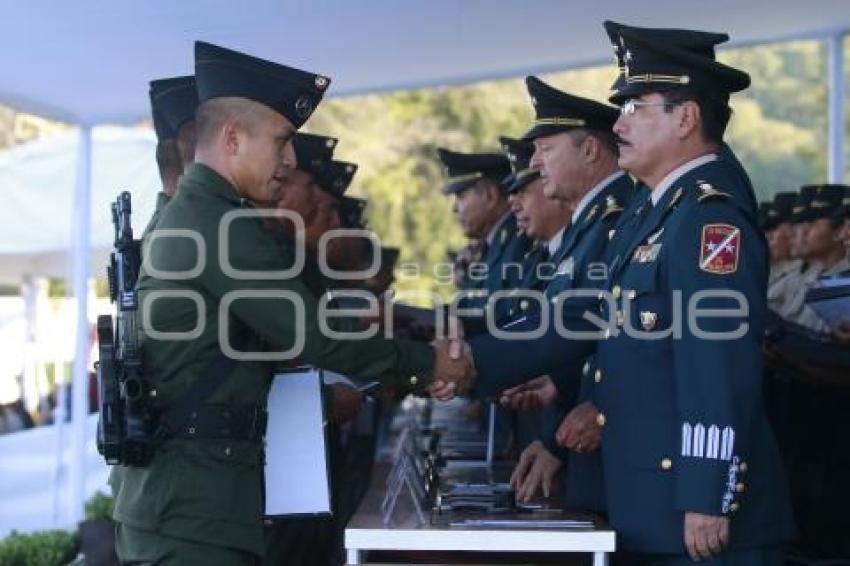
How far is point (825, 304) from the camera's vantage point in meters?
4.79

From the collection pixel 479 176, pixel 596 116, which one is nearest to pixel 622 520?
pixel 596 116

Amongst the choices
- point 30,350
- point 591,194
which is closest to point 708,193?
point 591,194

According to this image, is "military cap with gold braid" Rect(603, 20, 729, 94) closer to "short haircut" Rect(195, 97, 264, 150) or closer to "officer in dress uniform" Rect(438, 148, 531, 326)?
"short haircut" Rect(195, 97, 264, 150)

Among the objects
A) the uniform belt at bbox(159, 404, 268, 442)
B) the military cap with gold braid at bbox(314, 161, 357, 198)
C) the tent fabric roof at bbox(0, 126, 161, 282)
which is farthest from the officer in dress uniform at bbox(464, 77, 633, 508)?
the tent fabric roof at bbox(0, 126, 161, 282)

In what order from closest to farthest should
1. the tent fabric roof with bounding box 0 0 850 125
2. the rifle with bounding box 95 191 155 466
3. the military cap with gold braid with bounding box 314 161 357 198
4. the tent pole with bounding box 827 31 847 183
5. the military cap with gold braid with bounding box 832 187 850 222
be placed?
the rifle with bounding box 95 191 155 466
the tent fabric roof with bounding box 0 0 850 125
the military cap with gold braid with bounding box 314 161 357 198
the military cap with gold braid with bounding box 832 187 850 222
the tent pole with bounding box 827 31 847 183

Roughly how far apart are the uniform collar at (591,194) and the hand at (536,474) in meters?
0.85

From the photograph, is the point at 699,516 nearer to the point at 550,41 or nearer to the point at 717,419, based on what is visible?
the point at 717,419

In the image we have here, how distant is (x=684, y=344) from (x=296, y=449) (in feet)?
3.35

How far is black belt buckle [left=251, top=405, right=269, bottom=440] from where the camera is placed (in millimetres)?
3266

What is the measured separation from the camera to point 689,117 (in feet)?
11.5

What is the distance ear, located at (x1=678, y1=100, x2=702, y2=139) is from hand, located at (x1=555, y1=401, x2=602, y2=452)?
2.61ft

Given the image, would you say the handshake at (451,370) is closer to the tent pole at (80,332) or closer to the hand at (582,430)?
the hand at (582,430)

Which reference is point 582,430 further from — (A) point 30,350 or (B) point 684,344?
(A) point 30,350

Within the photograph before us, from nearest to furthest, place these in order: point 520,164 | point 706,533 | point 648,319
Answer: point 706,533
point 648,319
point 520,164
